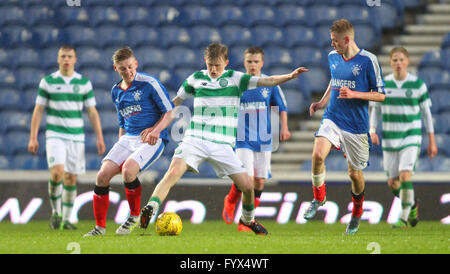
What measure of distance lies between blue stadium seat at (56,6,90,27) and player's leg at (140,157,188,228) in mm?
6919

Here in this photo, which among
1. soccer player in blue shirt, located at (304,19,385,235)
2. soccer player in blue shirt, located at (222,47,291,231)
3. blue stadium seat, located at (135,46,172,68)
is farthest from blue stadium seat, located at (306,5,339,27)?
soccer player in blue shirt, located at (304,19,385,235)

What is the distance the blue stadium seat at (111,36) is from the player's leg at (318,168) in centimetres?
604

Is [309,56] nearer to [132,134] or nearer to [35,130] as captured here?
[35,130]

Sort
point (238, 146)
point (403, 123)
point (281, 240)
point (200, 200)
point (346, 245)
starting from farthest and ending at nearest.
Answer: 1. point (200, 200)
2. point (403, 123)
3. point (238, 146)
4. point (281, 240)
5. point (346, 245)

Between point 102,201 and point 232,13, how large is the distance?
6317mm

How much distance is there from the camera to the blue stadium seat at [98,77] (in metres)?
11.1

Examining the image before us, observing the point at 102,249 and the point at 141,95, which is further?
the point at 141,95

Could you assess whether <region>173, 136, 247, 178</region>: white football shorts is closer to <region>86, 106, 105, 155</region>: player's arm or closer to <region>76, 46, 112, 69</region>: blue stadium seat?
<region>86, 106, 105, 155</region>: player's arm

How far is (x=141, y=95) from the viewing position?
22.3ft

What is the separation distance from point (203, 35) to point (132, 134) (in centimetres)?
536

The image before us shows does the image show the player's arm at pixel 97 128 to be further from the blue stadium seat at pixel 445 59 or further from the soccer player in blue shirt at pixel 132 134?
the blue stadium seat at pixel 445 59

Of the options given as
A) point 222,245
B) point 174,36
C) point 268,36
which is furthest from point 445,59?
point 222,245
